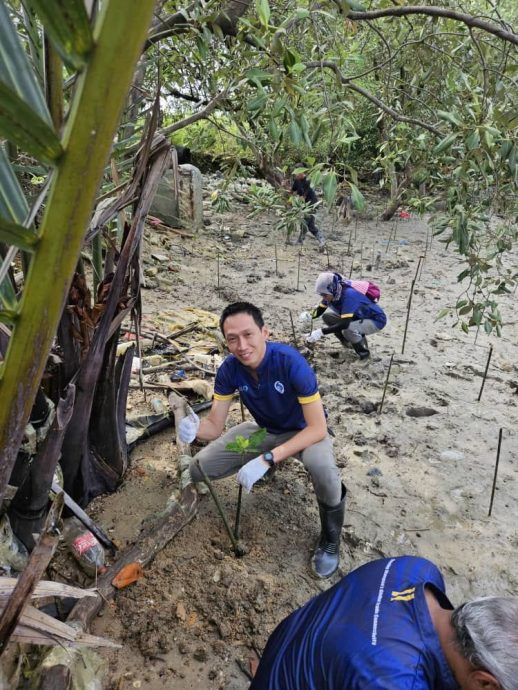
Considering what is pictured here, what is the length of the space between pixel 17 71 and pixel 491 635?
1.35 metres

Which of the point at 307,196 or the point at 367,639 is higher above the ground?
the point at 307,196

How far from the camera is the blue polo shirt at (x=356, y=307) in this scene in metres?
4.27

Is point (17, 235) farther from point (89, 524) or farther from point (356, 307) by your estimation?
point (356, 307)

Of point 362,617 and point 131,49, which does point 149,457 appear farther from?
point 131,49

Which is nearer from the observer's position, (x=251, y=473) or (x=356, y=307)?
(x=251, y=473)

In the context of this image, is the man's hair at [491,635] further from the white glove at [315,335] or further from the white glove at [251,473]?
the white glove at [315,335]

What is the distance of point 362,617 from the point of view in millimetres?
1217

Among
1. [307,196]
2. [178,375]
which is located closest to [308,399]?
[178,375]

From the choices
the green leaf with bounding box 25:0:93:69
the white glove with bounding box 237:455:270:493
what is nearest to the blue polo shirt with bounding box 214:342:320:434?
the white glove with bounding box 237:455:270:493

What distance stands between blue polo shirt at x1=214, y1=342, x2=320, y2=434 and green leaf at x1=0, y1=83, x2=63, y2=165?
1756 millimetres

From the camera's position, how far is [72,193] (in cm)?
55

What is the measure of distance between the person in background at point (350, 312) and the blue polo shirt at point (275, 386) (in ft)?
6.62

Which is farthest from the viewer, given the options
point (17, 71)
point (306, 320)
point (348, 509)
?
point (306, 320)

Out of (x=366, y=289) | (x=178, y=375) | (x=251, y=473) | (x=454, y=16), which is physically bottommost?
(x=251, y=473)
